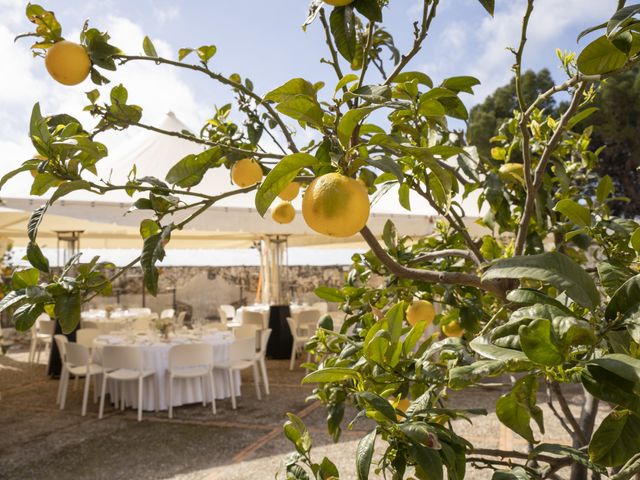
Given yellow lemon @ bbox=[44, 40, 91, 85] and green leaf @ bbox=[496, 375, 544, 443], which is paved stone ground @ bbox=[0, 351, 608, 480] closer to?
green leaf @ bbox=[496, 375, 544, 443]

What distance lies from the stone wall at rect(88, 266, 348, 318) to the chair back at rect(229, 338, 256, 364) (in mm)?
7115

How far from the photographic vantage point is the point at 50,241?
42.1ft

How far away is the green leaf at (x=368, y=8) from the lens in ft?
2.05

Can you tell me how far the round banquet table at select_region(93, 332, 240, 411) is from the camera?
17.3ft

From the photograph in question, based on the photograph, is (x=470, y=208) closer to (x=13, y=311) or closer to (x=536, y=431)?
(x=536, y=431)

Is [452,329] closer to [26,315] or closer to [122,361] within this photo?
[26,315]

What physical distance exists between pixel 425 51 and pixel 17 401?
244 inches

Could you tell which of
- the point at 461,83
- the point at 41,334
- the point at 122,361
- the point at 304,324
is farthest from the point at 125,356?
the point at 461,83

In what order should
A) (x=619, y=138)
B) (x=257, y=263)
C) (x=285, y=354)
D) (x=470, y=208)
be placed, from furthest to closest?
(x=257, y=263) < (x=619, y=138) < (x=285, y=354) < (x=470, y=208)

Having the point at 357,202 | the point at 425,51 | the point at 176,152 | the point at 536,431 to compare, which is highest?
the point at 176,152

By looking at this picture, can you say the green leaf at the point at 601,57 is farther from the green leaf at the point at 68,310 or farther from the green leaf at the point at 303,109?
the green leaf at the point at 68,310

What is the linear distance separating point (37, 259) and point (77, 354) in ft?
16.4

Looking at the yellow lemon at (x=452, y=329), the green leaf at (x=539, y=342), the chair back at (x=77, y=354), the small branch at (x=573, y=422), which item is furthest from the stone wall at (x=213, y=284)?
the green leaf at (x=539, y=342)

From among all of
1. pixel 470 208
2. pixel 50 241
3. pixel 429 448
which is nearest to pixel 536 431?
pixel 470 208
